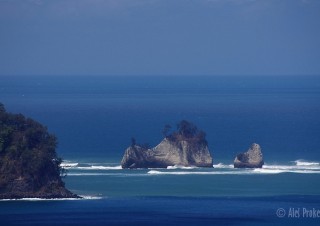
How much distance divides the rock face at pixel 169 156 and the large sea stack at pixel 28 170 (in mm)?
18278

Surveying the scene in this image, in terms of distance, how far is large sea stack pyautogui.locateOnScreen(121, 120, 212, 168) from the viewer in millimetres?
113500

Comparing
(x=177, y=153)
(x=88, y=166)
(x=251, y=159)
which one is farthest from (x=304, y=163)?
(x=88, y=166)

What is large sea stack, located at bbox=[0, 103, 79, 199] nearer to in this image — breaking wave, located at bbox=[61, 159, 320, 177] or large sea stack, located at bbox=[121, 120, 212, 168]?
breaking wave, located at bbox=[61, 159, 320, 177]

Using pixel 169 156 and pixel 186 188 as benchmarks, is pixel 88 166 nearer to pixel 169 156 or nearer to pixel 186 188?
pixel 169 156

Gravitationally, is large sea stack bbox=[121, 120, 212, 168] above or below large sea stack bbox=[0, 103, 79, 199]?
above

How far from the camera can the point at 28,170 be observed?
92875 millimetres

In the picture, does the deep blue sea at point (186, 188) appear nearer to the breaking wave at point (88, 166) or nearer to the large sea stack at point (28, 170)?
the breaking wave at point (88, 166)

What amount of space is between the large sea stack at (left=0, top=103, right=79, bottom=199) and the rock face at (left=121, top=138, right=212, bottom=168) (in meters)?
18.3

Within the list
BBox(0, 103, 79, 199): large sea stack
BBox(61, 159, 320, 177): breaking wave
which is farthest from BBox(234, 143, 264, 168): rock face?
BBox(0, 103, 79, 199): large sea stack

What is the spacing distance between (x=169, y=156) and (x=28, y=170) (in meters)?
23.4

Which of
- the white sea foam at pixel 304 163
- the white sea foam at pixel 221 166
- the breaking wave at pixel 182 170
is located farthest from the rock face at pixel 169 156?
the white sea foam at pixel 304 163

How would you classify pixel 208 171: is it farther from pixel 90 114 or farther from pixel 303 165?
pixel 90 114

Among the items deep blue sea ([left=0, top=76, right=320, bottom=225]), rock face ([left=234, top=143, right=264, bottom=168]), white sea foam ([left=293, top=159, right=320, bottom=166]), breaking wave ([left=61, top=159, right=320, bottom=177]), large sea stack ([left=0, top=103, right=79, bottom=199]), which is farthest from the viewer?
white sea foam ([left=293, top=159, right=320, bottom=166])

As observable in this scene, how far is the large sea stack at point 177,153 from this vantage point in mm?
113500
